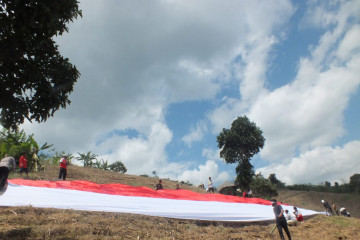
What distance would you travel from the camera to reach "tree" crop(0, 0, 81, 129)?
5863 mm

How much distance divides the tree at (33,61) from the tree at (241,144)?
112 feet

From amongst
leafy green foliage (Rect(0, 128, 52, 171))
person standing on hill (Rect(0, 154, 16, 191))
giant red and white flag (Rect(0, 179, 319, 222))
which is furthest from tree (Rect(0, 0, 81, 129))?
leafy green foliage (Rect(0, 128, 52, 171))

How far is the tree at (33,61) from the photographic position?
5.86m

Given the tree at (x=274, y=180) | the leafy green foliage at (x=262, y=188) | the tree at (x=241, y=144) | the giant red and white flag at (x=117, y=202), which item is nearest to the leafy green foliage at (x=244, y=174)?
the tree at (x=241, y=144)

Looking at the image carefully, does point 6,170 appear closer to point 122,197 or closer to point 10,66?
point 10,66

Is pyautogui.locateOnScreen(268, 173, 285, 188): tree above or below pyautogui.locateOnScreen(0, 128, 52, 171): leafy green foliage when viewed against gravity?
above

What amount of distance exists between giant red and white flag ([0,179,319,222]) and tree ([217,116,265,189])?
26.8 metres

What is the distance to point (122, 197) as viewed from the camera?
10406mm

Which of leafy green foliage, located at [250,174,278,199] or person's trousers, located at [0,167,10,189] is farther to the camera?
leafy green foliage, located at [250,174,278,199]

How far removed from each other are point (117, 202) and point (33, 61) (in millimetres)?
5344

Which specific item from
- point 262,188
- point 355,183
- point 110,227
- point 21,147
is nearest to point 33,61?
point 110,227

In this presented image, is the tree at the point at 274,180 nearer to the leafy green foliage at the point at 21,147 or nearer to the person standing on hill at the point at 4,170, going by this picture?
the leafy green foliage at the point at 21,147

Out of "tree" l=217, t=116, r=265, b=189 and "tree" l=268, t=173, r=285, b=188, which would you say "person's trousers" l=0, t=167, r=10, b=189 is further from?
"tree" l=268, t=173, r=285, b=188

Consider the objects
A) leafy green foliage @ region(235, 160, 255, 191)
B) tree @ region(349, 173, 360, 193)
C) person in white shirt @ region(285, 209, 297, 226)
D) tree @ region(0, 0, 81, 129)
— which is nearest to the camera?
tree @ region(0, 0, 81, 129)
